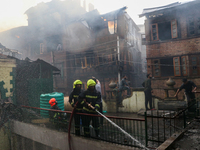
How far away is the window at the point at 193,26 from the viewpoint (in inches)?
557

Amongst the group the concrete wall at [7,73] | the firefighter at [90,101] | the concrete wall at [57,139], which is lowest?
the concrete wall at [57,139]

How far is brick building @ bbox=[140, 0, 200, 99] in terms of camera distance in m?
14.2

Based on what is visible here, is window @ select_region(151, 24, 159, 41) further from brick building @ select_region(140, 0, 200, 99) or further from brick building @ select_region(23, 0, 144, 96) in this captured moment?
brick building @ select_region(23, 0, 144, 96)

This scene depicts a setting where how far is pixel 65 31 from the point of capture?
85.6ft

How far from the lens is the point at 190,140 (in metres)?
4.18

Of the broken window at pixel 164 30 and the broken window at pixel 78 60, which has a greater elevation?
the broken window at pixel 164 30

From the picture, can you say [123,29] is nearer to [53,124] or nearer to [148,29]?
[148,29]

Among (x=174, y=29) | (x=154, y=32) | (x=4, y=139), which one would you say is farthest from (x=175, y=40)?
(x=4, y=139)

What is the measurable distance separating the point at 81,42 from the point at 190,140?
2177 centimetres

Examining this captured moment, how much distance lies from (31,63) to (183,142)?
1200cm

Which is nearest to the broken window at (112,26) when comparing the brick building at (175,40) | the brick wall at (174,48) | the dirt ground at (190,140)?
the brick building at (175,40)

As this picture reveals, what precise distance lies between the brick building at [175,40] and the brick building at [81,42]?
5.10 m

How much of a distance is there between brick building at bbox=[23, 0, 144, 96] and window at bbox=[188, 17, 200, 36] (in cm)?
802

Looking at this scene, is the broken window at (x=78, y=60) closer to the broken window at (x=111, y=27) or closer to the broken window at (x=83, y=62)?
the broken window at (x=83, y=62)
